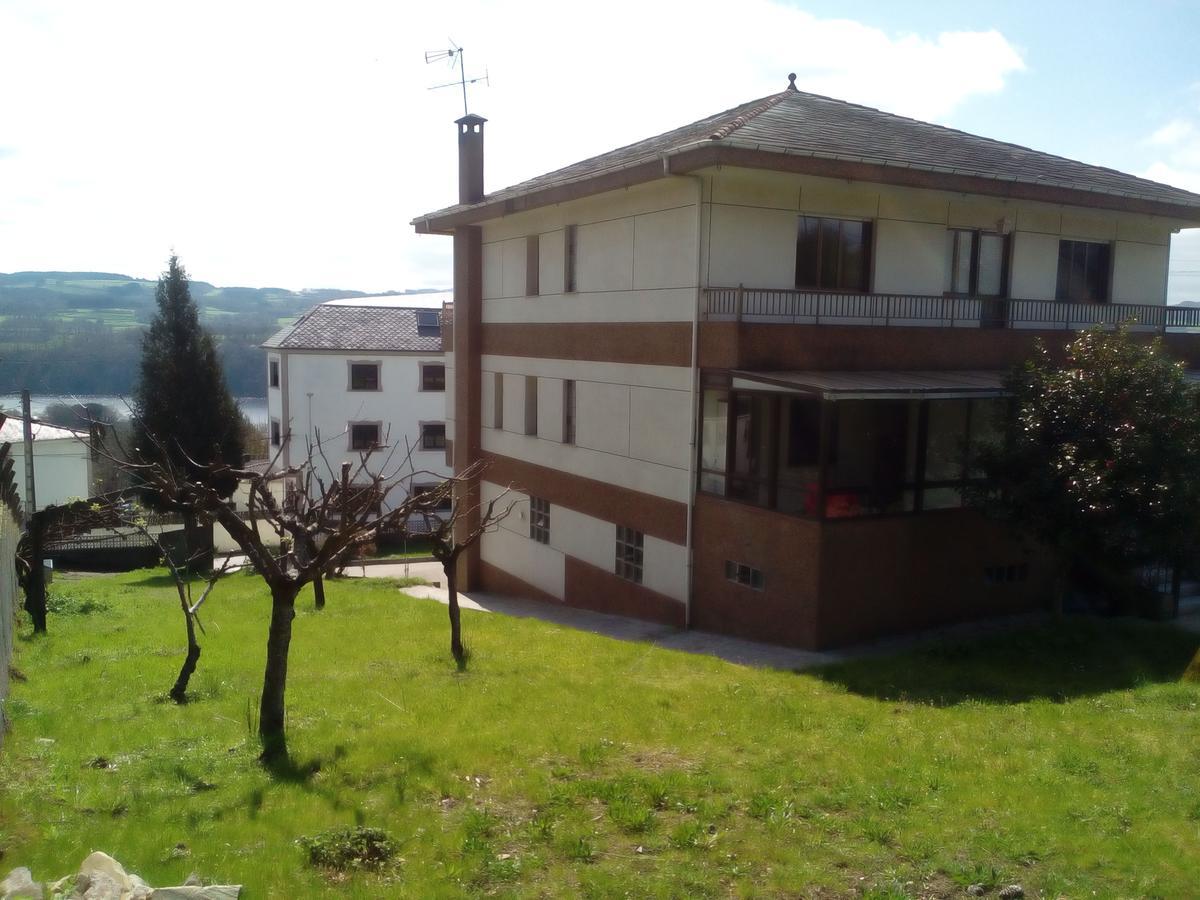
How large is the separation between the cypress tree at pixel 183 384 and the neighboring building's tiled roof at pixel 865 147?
18.8 m

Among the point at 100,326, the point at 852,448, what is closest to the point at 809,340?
the point at 852,448

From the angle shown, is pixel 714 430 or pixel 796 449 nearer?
pixel 796 449

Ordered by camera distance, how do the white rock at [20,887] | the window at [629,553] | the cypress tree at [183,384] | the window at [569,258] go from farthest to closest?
the cypress tree at [183,384], the window at [569,258], the window at [629,553], the white rock at [20,887]

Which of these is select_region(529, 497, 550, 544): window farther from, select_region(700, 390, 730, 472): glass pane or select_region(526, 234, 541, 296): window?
select_region(700, 390, 730, 472): glass pane

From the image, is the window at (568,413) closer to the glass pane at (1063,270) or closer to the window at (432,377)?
the glass pane at (1063,270)

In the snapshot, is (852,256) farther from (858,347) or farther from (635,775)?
(635,775)

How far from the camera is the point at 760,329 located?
14.8 meters

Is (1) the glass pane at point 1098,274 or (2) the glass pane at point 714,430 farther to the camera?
(1) the glass pane at point 1098,274

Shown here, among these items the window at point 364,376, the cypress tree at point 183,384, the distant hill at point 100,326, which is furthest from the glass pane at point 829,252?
the window at point 364,376

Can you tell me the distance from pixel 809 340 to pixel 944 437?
8.45ft

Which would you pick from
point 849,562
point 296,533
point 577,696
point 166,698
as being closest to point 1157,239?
point 849,562

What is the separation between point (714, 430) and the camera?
15.7 meters

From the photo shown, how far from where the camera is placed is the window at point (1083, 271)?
18.4m

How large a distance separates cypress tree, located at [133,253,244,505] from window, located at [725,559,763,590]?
78.9ft
